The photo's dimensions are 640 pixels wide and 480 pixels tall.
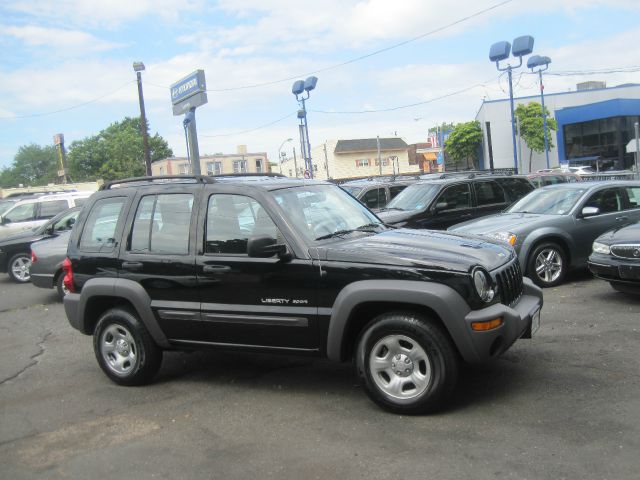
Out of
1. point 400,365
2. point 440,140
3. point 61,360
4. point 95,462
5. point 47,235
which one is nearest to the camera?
point 95,462

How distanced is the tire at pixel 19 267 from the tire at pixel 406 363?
1099cm

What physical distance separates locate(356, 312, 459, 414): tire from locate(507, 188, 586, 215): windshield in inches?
225

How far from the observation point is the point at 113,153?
7488 centimetres

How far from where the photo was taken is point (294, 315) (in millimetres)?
4602

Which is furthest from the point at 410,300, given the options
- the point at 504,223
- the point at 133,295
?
the point at 504,223

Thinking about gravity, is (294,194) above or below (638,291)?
above

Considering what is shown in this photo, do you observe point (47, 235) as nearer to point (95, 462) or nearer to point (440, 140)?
point (95, 462)

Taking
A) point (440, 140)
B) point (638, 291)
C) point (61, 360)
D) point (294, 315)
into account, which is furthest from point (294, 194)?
point (440, 140)

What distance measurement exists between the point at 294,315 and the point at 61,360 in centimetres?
343

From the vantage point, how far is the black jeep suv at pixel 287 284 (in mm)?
4215

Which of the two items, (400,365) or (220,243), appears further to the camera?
(220,243)

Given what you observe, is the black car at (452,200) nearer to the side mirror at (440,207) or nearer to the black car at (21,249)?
the side mirror at (440,207)

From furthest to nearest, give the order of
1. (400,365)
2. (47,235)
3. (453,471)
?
(47,235)
(400,365)
(453,471)

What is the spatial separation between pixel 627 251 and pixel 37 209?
48.8 feet
